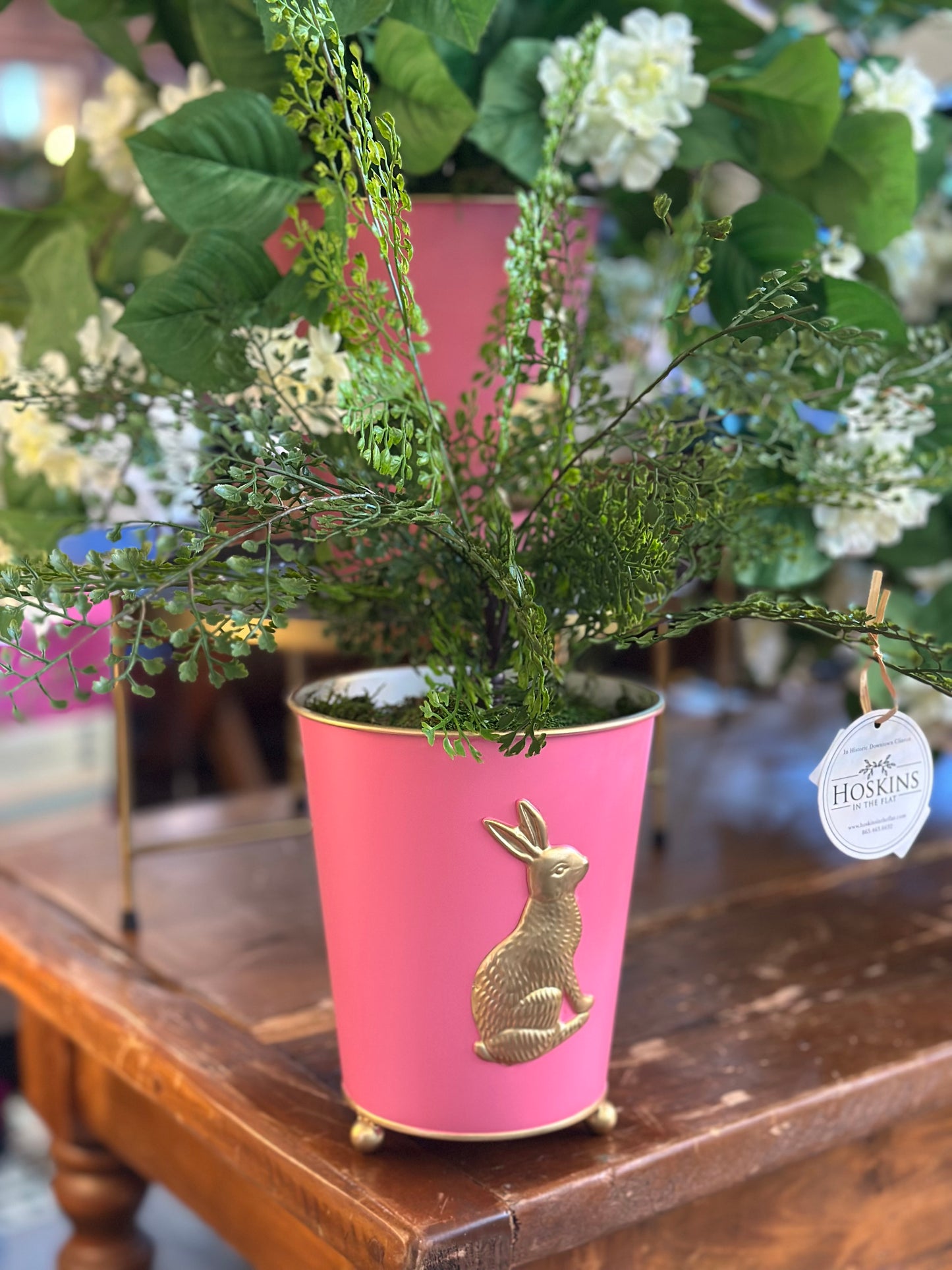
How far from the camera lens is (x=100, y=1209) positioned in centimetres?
77

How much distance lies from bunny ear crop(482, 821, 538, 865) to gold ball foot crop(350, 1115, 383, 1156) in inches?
5.2

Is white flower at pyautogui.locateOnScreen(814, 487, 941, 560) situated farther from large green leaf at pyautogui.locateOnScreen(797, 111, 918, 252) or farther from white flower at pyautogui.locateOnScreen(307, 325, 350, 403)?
white flower at pyautogui.locateOnScreen(307, 325, 350, 403)

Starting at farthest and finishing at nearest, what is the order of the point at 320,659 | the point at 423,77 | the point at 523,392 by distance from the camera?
the point at 320,659
the point at 523,392
the point at 423,77

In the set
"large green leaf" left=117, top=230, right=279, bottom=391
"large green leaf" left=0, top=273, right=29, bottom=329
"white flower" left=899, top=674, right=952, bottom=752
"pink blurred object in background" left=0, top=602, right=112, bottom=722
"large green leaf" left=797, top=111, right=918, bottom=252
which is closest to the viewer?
"pink blurred object in background" left=0, top=602, right=112, bottom=722

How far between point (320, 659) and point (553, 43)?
1435 millimetres

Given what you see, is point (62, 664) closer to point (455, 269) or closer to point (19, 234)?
point (19, 234)

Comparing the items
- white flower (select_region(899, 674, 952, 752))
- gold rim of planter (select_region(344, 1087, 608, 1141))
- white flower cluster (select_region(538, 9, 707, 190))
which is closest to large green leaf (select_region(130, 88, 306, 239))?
white flower cluster (select_region(538, 9, 707, 190))

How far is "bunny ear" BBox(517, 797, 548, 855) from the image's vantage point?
0.44 metres

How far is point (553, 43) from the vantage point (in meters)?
0.65

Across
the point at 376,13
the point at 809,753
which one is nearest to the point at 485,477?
the point at 376,13

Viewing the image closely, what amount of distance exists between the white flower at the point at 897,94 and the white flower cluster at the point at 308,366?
1.10 ft

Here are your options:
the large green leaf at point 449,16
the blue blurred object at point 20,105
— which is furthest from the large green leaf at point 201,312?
the blue blurred object at point 20,105

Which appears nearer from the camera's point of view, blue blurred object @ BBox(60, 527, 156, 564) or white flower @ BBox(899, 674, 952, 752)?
blue blurred object @ BBox(60, 527, 156, 564)

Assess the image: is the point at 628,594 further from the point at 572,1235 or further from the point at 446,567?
the point at 572,1235
